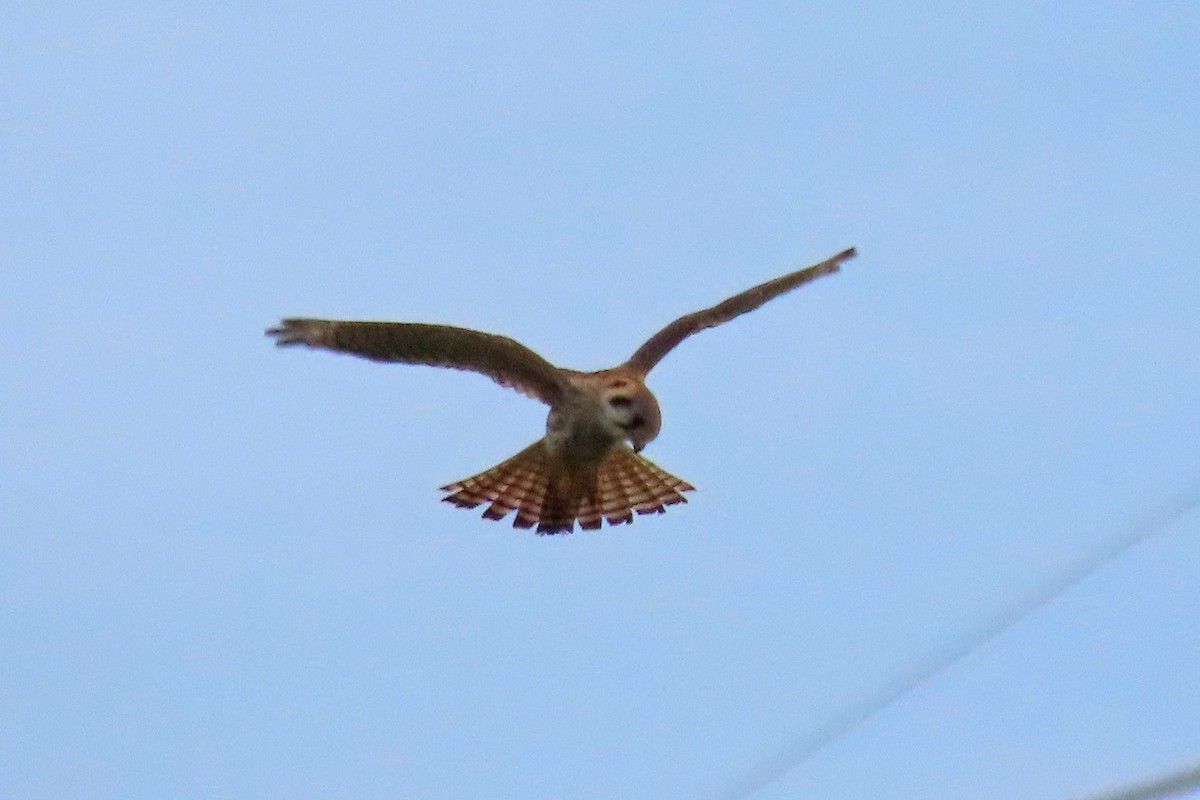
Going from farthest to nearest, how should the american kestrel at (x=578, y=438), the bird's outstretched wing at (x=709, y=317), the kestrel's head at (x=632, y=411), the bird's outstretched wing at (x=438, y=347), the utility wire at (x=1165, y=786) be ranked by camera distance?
the bird's outstretched wing at (x=709, y=317) < the kestrel's head at (x=632, y=411) < the american kestrel at (x=578, y=438) < the bird's outstretched wing at (x=438, y=347) < the utility wire at (x=1165, y=786)

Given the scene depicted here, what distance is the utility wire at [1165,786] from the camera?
6.09 feet

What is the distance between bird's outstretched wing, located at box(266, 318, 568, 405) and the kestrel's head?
219 mm

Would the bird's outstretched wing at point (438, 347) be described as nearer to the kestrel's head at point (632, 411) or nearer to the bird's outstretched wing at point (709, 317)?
the kestrel's head at point (632, 411)

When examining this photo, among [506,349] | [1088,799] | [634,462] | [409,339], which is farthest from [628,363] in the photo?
[1088,799]

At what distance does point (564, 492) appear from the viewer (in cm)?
726

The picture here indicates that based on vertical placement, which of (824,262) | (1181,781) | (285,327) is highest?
(824,262)

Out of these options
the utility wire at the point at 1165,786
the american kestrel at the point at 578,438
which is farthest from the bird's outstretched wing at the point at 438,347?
the utility wire at the point at 1165,786

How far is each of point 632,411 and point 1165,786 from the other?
16.1ft

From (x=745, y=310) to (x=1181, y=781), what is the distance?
19.4 ft

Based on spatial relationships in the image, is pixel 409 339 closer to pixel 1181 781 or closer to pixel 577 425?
pixel 577 425

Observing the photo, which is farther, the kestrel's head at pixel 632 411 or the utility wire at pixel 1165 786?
the kestrel's head at pixel 632 411

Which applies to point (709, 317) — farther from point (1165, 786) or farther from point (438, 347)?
point (1165, 786)

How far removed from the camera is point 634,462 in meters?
7.22

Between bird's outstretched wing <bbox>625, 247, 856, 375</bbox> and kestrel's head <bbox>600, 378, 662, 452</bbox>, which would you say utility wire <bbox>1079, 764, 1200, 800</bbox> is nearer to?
kestrel's head <bbox>600, 378, 662, 452</bbox>
